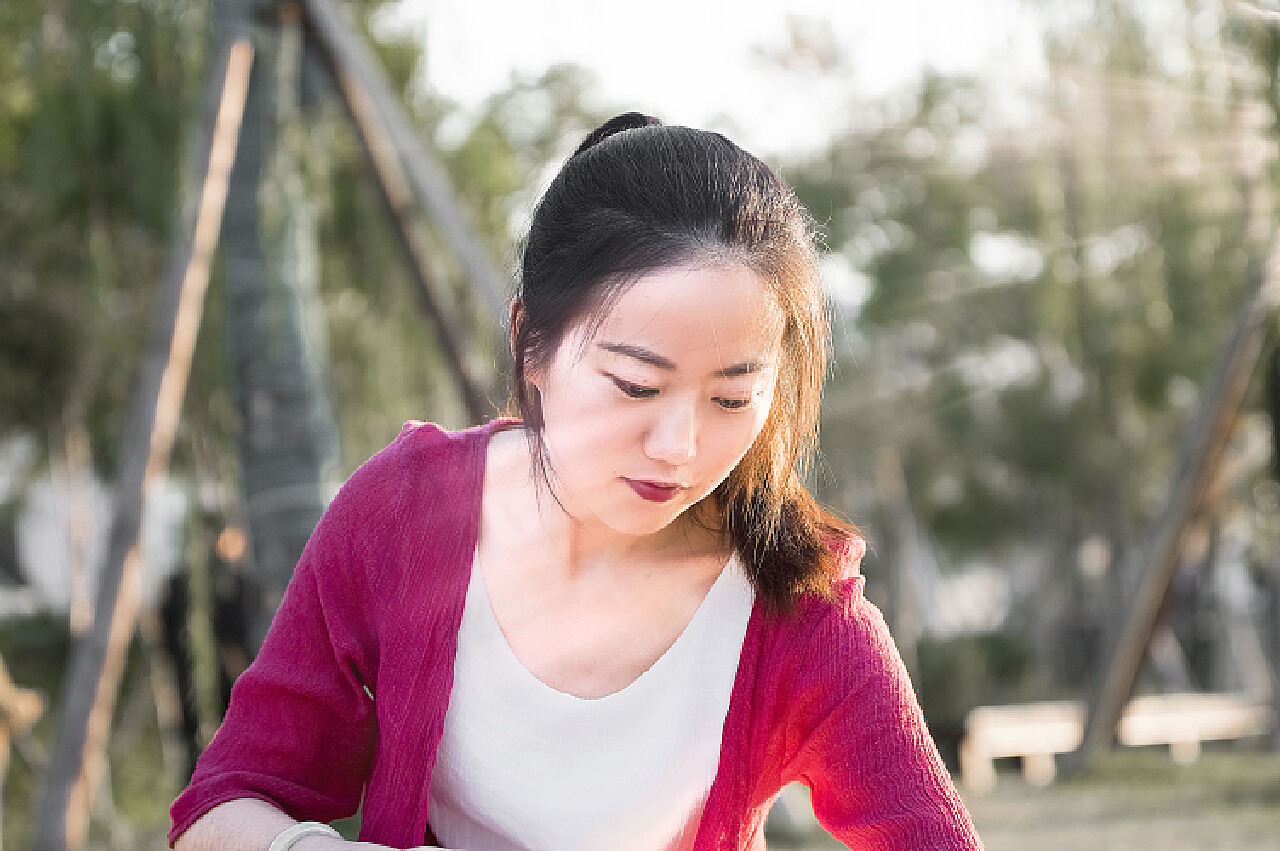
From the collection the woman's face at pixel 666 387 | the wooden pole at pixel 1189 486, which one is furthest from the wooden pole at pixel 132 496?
the wooden pole at pixel 1189 486

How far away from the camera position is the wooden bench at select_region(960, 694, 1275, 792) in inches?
270

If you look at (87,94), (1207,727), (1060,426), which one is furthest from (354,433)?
(1060,426)

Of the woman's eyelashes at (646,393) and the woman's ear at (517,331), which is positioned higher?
the woman's ear at (517,331)

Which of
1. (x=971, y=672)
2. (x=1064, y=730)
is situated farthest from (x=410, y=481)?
(x=971, y=672)

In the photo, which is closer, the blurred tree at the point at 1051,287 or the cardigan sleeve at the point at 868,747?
the cardigan sleeve at the point at 868,747

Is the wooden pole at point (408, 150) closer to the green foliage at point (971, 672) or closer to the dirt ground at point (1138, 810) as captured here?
the dirt ground at point (1138, 810)

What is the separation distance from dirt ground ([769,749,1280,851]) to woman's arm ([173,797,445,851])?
3.08 m

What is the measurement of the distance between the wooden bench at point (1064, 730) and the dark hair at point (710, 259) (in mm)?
5947

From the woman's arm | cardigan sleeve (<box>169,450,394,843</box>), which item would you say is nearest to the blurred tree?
cardigan sleeve (<box>169,450,394,843</box>)

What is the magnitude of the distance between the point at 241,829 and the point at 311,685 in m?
0.15

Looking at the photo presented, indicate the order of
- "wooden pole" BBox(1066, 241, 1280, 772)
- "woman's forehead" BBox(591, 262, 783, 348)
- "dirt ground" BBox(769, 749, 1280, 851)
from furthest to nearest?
1. "wooden pole" BBox(1066, 241, 1280, 772)
2. "dirt ground" BBox(769, 749, 1280, 851)
3. "woman's forehead" BBox(591, 262, 783, 348)

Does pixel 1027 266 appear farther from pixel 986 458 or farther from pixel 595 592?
pixel 595 592

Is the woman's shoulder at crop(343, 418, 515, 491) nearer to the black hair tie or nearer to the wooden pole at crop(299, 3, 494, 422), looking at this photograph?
the black hair tie

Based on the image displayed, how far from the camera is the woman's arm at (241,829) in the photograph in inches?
44.2
